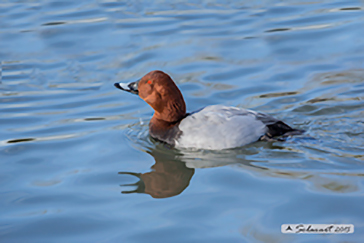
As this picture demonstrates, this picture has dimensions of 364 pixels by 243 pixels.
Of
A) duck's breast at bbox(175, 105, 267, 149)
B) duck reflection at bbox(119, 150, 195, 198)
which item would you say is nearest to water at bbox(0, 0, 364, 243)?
duck reflection at bbox(119, 150, 195, 198)

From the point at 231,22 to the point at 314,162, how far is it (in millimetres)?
5463

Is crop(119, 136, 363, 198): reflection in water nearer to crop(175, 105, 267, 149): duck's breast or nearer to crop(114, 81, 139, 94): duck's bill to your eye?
crop(175, 105, 267, 149): duck's breast

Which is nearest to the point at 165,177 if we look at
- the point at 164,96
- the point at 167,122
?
the point at 167,122

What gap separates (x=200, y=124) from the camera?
5.48 meters

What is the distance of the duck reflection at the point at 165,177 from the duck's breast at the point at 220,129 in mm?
272

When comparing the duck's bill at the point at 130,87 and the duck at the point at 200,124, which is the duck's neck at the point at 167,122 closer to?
the duck at the point at 200,124

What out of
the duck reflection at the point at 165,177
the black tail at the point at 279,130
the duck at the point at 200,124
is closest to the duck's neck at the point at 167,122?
the duck at the point at 200,124

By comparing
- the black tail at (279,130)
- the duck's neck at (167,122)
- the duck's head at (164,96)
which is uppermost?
the duck's head at (164,96)

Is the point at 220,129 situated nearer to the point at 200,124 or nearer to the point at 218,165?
the point at 200,124

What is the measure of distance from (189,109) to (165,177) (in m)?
1.97

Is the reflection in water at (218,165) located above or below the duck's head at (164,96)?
below

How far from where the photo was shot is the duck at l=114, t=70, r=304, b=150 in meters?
5.37

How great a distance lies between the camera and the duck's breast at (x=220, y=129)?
536 cm

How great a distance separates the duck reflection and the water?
18mm
